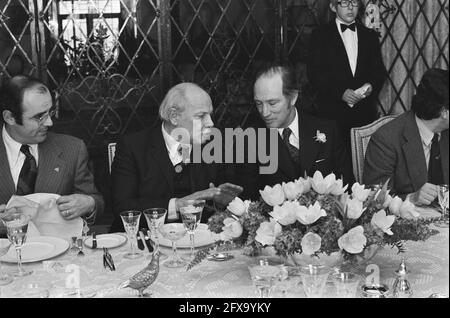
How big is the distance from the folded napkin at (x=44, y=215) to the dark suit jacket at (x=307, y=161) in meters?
0.84

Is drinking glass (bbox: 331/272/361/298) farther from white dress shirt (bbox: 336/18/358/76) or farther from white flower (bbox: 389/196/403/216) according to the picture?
white dress shirt (bbox: 336/18/358/76)

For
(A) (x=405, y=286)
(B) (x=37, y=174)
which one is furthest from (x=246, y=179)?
(A) (x=405, y=286)

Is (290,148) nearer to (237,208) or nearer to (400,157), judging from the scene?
(400,157)

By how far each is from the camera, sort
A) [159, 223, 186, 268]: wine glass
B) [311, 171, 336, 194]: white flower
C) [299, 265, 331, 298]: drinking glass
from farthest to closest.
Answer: [159, 223, 186, 268]: wine glass, [311, 171, 336, 194]: white flower, [299, 265, 331, 298]: drinking glass

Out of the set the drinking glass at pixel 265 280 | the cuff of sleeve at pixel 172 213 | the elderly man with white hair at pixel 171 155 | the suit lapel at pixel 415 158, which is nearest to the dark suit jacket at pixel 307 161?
the elderly man with white hair at pixel 171 155

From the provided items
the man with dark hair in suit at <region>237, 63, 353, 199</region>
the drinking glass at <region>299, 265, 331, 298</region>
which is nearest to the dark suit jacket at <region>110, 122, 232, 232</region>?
the man with dark hair in suit at <region>237, 63, 353, 199</region>

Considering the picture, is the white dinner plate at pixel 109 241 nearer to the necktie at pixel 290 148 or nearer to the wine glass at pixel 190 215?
the wine glass at pixel 190 215

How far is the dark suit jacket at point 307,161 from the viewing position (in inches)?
120

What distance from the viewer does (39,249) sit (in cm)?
218

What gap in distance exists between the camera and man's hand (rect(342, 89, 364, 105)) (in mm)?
4121

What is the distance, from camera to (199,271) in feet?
6.39

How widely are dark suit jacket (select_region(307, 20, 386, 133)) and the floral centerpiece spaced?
2.37 meters

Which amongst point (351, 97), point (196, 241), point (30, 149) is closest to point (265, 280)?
point (196, 241)

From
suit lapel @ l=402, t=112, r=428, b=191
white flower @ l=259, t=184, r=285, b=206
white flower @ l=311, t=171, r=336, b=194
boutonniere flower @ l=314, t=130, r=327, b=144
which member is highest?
boutonniere flower @ l=314, t=130, r=327, b=144
